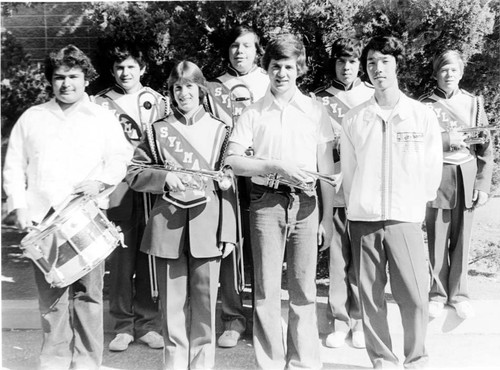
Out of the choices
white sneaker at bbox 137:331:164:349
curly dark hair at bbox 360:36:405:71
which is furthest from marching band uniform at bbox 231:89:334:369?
white sneaker at bbox 137:331:164:349

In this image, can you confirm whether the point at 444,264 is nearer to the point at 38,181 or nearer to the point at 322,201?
the point at 322,201

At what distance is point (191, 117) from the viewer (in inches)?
149

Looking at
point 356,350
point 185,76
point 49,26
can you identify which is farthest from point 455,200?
point 49,26

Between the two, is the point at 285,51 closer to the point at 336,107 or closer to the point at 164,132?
the point at 336,107

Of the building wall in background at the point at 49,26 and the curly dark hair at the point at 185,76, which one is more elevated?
the building wall in background at the point at 49,26

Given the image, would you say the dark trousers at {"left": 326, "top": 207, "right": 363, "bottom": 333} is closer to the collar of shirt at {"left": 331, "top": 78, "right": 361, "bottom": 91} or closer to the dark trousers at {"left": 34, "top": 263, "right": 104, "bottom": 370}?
the collar of shirt at {"left": 331, "top": 78, "right": 361, "bottom": 91}

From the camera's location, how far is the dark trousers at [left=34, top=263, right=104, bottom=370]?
3.69 metres

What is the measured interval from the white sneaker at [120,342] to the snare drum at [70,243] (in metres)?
0.79

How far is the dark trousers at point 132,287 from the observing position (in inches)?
164

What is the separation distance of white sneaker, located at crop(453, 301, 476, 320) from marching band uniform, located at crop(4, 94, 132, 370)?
91.5 inches

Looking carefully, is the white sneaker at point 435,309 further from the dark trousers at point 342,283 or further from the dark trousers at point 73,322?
the dark trousers at point 73,322

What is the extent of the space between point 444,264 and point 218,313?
159 cm

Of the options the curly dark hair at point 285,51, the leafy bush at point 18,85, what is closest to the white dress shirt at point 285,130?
the curly dark hair at point 285,51

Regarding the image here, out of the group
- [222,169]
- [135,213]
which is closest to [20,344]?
[135,213]
